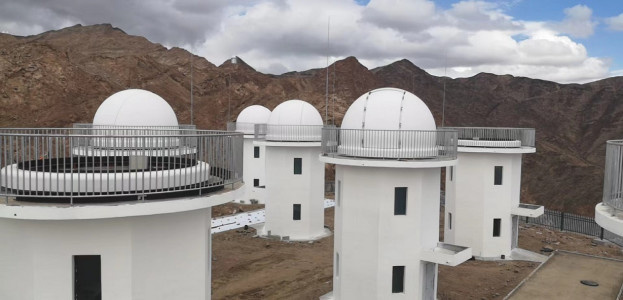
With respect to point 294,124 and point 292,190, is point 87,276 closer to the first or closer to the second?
point 292,190

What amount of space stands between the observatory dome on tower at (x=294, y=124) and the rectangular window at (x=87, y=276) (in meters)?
17.3

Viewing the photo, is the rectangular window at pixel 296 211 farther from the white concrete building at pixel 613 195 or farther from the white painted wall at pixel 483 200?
the white concrete building at pixel 613 195

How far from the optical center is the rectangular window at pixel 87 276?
8.37 m

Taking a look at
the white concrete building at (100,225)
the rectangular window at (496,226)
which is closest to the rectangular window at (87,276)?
the white concrete building at (100,225)

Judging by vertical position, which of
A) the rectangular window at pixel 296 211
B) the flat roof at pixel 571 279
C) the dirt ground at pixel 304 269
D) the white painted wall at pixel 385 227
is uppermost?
the white painted wall at pixel 385 227

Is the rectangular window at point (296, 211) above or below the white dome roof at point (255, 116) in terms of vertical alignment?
below

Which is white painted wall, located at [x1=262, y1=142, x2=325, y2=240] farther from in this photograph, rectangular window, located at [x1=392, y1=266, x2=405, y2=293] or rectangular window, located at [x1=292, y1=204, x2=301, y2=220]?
rectangular window, located at [x1=392, y1=266, x2=405, y2=293]

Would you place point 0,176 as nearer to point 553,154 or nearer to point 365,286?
point 365,286

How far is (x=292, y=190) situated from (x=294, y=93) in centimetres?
5043

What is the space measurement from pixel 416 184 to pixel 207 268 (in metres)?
7.16

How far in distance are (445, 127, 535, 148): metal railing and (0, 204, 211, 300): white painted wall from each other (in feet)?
55.0

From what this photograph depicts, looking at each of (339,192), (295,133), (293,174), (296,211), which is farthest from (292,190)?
(339,192)

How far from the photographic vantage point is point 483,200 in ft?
74.2

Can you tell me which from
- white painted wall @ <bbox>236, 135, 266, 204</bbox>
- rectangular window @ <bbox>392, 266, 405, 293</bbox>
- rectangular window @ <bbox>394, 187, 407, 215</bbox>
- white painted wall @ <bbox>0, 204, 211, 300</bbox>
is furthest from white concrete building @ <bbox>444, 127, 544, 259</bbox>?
white painted wall @ <bbox>0, 204, 211, 300</bbox>
